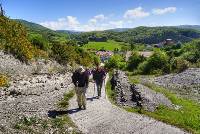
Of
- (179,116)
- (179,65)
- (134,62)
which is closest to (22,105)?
(179,116)

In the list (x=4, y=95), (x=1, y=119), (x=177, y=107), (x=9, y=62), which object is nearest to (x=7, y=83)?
(x=4, y=95)

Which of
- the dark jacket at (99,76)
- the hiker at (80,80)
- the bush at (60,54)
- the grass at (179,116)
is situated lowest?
the bush at (60,54)

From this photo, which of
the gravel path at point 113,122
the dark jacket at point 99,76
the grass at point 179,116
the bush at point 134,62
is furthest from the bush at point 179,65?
the gravel path at point 113,122

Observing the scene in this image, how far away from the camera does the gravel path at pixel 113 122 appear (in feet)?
77.2

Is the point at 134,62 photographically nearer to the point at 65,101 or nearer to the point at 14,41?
the point at 14,41

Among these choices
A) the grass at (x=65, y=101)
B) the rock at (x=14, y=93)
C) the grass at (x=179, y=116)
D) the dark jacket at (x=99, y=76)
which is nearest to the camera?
the grass at (x=179, y=116)

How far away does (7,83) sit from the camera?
4072 cm

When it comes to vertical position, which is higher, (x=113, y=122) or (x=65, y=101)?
(x=113, y=122)

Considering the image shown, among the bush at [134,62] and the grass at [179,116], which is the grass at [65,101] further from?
the bush at [134,62]

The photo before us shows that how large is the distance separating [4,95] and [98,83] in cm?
853

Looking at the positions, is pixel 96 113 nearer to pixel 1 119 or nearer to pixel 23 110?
pixel 23 110

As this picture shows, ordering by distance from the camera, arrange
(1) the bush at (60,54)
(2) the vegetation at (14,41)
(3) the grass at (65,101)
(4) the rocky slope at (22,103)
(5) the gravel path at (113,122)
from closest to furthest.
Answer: (4) the rocky slope at (22,103), (5) the gravel path at (113,122), (3) the grass at (65,101), (2) the vegetation at (14,41), (1) the bush at (60,54)

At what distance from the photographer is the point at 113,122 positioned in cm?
2556

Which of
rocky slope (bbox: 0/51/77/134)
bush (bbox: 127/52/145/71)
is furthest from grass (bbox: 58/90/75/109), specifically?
bush (bbox: 127/52/145/71)
